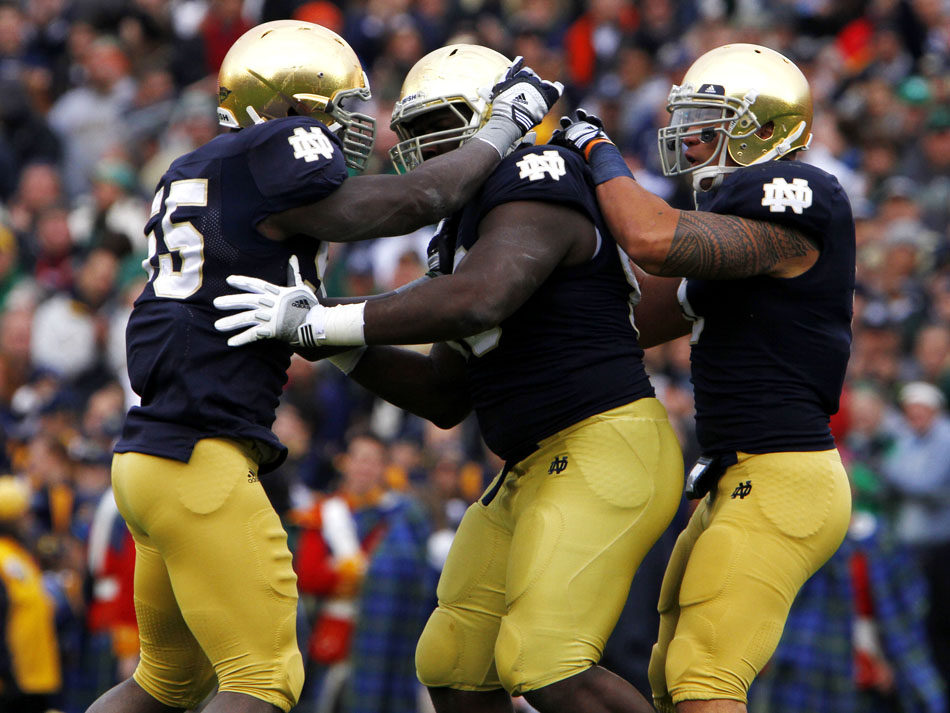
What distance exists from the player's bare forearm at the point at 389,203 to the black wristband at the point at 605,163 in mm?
361

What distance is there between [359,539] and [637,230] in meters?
4.27

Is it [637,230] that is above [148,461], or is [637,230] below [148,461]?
above

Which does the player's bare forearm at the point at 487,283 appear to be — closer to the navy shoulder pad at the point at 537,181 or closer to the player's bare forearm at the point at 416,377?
the navy shoulder pad at the point at 537,181

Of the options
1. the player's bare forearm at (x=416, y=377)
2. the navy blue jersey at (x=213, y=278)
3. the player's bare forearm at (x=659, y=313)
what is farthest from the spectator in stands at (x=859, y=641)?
the navy blue jersey at (x=213, y=278)

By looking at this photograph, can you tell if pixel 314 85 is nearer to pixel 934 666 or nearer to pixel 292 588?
pixel 292 588

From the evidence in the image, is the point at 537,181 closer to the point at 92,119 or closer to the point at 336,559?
the point at 336,559

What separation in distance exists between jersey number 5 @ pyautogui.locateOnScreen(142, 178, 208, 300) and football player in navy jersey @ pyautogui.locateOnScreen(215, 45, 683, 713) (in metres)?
0.15

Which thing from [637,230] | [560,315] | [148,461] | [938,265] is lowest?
[938,265]

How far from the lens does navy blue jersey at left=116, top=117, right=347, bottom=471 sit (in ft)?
14.4

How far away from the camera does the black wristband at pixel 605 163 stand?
15.4 ft

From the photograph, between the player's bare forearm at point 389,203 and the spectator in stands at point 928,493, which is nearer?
the player's bare forearm at point 389,203

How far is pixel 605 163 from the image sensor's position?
4727 mm

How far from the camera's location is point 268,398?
454 centimetres

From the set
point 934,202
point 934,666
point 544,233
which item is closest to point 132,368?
point 544,233
